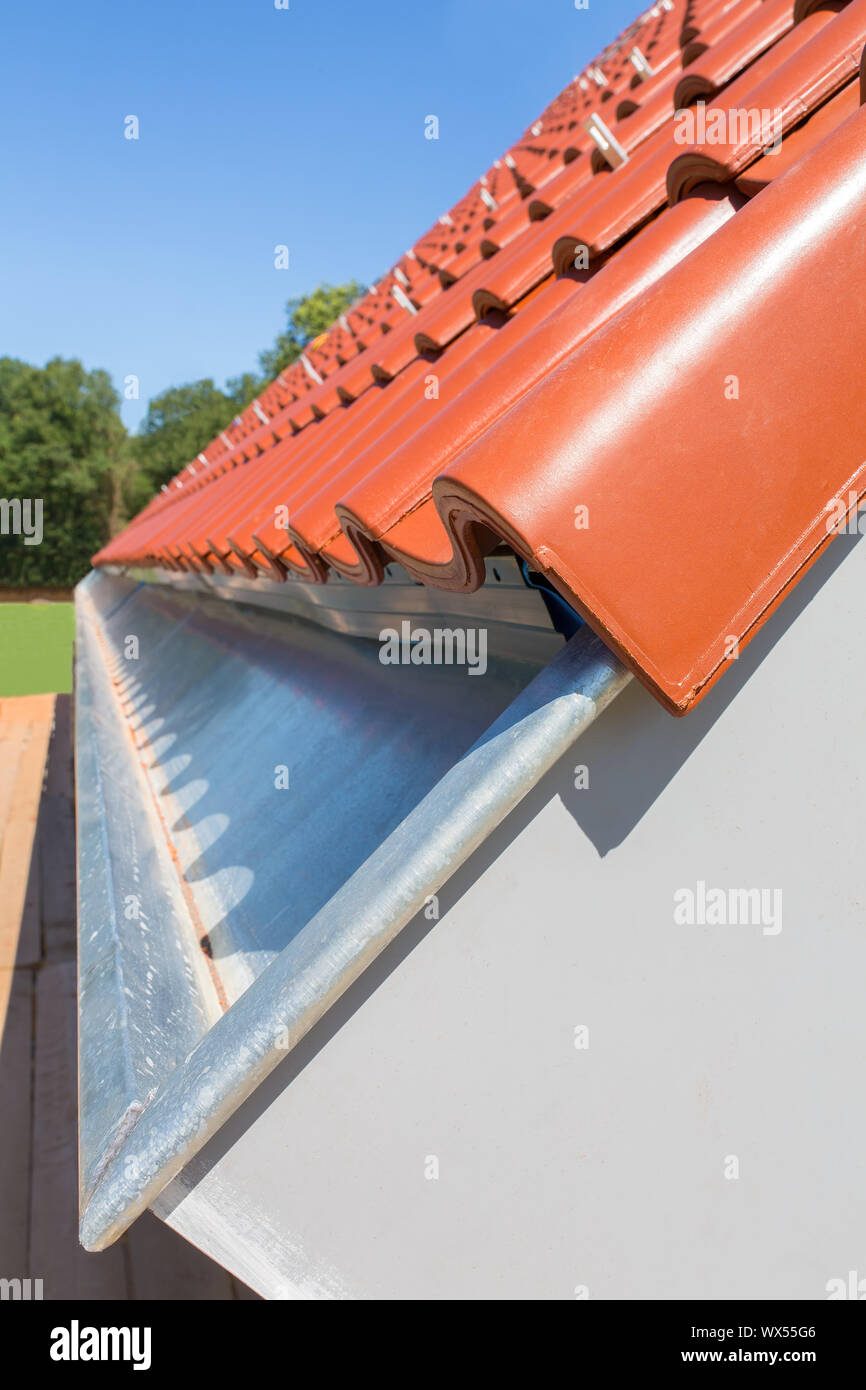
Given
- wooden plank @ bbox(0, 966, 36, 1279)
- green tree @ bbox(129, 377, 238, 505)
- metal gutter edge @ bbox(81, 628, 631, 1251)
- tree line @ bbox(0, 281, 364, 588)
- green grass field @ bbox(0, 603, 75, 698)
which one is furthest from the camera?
green tree @ bbox(129, 377, 238, 505)

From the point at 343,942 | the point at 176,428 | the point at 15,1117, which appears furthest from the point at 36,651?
the point at 176,428

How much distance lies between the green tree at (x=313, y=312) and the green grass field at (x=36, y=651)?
19.6 metres

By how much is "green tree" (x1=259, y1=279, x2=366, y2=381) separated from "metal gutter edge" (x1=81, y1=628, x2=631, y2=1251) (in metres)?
45.7

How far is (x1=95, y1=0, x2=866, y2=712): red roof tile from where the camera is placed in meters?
0.96

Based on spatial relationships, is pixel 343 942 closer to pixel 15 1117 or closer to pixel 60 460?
pixel 15 1117

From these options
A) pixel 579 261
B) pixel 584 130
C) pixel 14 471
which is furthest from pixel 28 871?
pixel 14 471

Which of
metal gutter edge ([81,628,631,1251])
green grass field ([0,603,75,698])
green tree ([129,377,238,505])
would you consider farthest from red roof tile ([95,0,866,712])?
green tree ([129,377,238,505])

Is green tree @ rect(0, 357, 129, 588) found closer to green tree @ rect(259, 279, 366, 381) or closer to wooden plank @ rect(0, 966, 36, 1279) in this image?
green tree @ rect(259, 279, 366, 381)

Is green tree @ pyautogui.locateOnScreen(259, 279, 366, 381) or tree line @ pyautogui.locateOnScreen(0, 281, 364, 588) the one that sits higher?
green tree @ pyautogui.locateOnScreen(259, 279, 366, 381)

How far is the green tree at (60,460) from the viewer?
4231cm

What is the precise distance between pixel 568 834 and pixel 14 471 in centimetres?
4677
